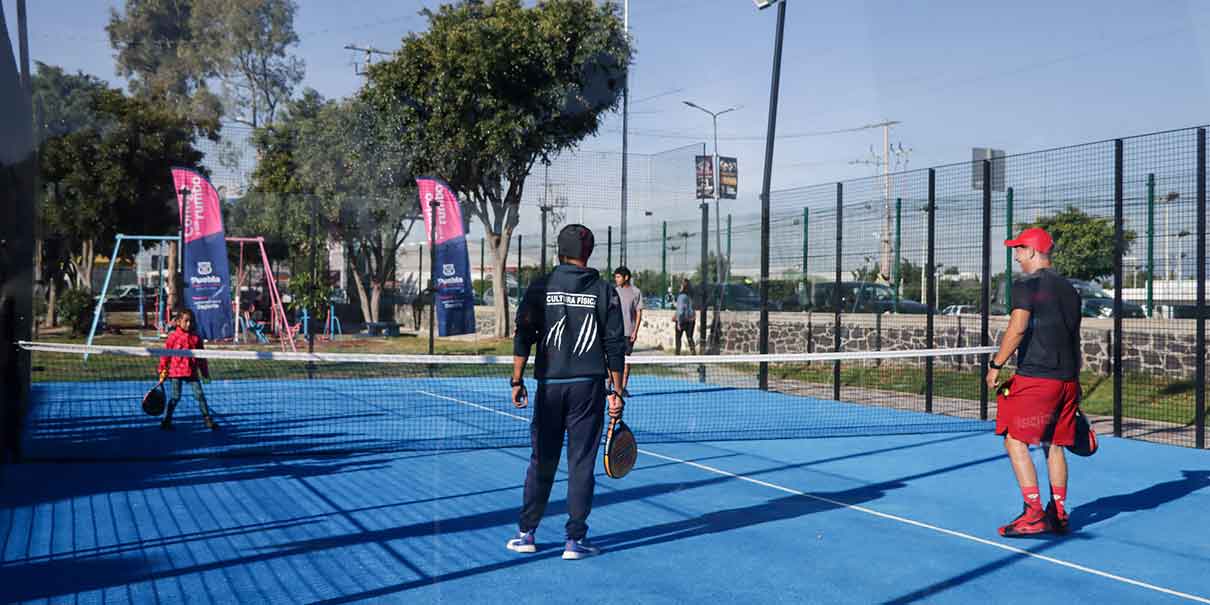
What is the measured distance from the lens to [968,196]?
41.4 ft

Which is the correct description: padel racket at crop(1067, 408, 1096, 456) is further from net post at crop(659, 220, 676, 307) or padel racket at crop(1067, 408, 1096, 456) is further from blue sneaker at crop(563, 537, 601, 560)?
net post at crop(659, 220, 676, 307)

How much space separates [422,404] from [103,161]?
20.0m

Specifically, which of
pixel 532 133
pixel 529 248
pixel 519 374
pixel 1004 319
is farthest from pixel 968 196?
pixel 532 133

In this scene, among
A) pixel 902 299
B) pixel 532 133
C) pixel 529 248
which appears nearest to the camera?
pixel 902 299

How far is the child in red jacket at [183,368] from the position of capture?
9.92 meters

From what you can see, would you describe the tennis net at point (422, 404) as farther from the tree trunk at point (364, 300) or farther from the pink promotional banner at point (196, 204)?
the tree trunk at point (364, 300)

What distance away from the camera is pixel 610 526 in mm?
6355

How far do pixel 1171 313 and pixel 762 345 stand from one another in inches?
215

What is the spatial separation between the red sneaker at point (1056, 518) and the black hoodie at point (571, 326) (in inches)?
116

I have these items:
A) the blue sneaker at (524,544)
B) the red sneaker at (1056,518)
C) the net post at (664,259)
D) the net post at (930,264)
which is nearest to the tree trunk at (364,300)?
the net post at (664,259)

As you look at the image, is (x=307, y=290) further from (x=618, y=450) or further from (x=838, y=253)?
(x=618, y=450)

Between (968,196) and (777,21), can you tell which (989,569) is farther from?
(777,21)

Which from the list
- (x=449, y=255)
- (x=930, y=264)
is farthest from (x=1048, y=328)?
(x=449, y=255)

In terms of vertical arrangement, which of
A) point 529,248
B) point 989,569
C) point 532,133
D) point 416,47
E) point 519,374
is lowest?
point 989,569
